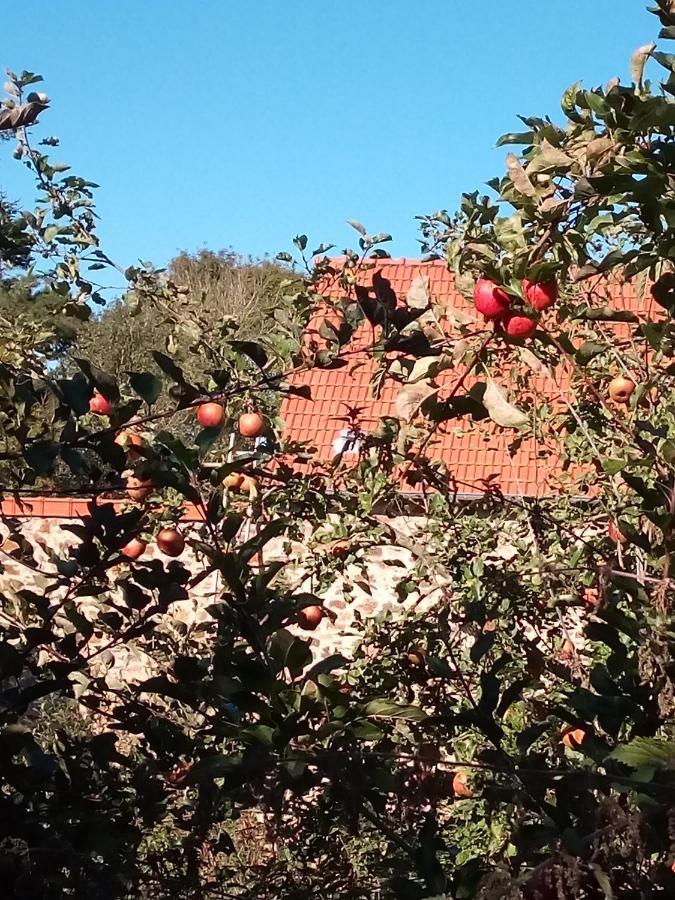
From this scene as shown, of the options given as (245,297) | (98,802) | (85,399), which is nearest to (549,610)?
(98,802)

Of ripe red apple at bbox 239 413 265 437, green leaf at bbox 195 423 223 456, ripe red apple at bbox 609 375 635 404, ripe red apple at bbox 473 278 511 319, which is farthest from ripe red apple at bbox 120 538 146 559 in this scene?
ripe red apple at bbox 609 375 635 404

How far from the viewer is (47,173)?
9.65 feet

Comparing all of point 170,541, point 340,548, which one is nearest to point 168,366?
point 170,541

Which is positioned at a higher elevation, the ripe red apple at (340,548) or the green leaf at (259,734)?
the ripe red apple at (340,548)

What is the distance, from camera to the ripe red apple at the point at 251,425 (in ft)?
8.82

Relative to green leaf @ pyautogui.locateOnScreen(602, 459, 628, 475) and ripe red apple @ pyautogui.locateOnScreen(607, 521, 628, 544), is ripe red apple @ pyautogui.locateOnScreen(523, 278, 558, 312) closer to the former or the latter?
green leaf @ pyautogui.locateOnScreen(602, 459, 628, 475)

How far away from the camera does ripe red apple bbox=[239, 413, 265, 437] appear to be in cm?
269

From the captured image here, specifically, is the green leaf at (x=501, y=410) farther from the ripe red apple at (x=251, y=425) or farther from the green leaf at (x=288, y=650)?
the ripe red apple at (x=251, y=425)

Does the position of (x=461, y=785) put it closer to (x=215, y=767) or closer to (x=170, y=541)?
(x=170, y=541)

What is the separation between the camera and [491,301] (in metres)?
1.87

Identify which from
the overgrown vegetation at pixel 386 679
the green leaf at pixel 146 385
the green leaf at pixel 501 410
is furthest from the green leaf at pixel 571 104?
the green leaf at pixel 146 385

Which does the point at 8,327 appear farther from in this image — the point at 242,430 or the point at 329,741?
the point at 329,741

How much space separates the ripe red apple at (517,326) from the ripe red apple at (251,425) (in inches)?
37.5

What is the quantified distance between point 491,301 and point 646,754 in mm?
796
